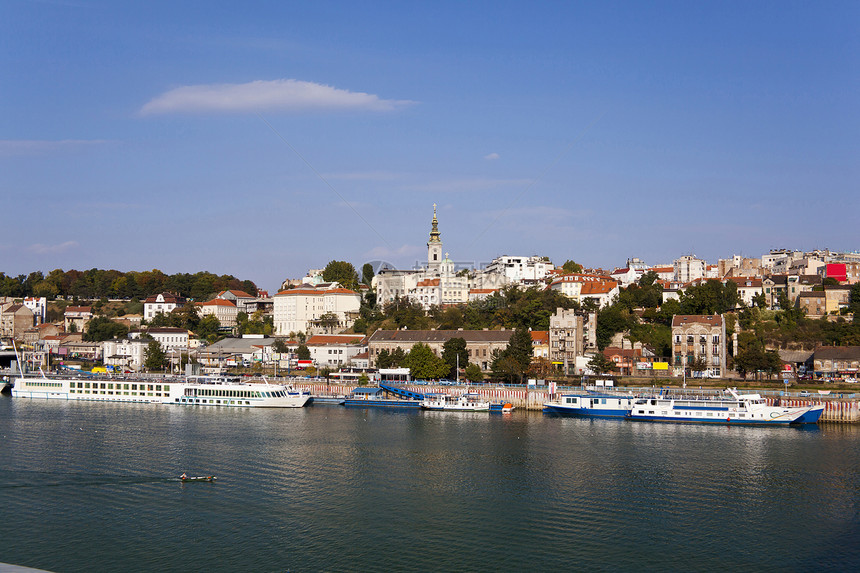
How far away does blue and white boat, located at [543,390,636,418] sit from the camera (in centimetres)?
3781

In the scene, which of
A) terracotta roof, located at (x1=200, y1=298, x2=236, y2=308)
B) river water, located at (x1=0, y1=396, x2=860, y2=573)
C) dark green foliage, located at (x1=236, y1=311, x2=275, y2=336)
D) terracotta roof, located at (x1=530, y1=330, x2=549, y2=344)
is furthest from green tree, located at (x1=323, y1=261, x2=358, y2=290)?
river water, located at (x1=0, y1=396, x2=860, y2=573)

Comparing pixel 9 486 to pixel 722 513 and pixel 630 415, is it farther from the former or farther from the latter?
pixel 630 415

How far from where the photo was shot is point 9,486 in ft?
71.1

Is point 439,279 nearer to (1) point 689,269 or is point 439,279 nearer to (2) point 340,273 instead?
(2) point 340,273

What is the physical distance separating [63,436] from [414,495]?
16.3 m

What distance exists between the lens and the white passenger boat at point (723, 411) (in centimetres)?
3478

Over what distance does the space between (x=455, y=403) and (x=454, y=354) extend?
9.08 m

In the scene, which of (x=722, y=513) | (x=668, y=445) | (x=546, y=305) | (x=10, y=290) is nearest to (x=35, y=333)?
(x=10, y=290)

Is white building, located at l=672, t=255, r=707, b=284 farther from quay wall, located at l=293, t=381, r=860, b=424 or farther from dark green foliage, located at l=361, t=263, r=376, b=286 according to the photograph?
quay wall, located at l=293, t=381, r=860, b=424

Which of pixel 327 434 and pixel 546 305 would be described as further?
pixel 546 305

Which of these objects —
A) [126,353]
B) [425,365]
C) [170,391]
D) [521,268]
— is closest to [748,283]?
[425,365]

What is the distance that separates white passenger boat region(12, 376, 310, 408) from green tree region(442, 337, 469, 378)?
10202 mm

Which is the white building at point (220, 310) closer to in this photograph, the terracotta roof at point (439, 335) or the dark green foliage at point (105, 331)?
the dark green foliage at point (105, 331)

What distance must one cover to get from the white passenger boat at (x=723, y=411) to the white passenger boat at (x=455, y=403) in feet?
24.6
